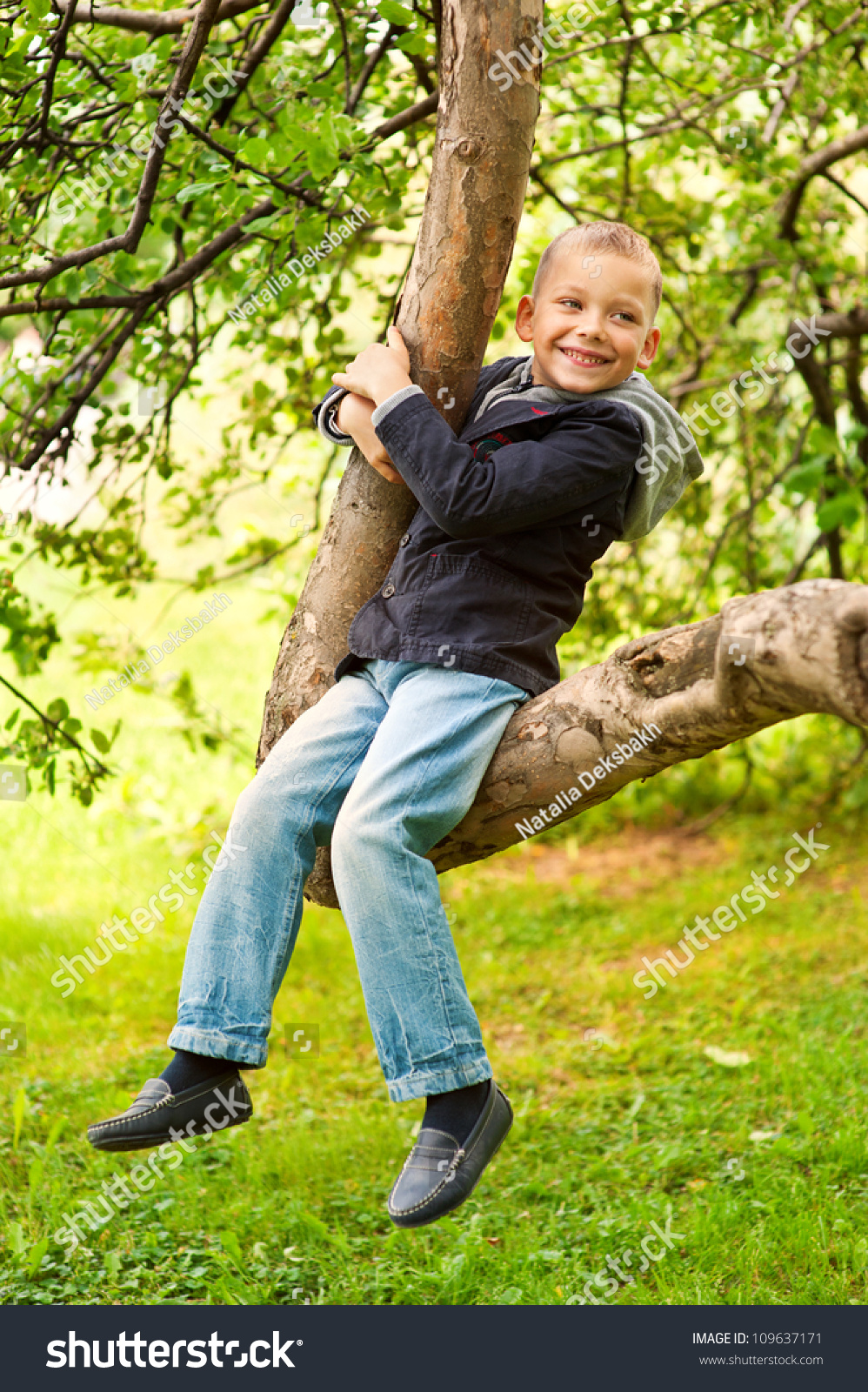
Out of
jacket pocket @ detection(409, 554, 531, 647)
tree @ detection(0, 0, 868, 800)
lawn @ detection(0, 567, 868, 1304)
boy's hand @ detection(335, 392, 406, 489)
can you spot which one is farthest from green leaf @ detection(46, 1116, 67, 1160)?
boy's hand @ detection(335, 392, 406, 489)

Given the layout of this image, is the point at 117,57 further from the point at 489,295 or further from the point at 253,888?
the point at 253,888

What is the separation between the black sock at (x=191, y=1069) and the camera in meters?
1.82

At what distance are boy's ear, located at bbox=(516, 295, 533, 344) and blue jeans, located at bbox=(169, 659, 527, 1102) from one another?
66 centimetres

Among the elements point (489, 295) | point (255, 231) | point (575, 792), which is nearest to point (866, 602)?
point (575, 792)

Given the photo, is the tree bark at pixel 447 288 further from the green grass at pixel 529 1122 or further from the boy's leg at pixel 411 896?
the green grass at pixel 529 1122

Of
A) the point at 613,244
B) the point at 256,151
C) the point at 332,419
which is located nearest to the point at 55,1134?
the point at 332,419

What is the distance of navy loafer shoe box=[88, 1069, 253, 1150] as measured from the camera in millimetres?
1793

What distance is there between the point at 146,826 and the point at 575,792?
4049 mm

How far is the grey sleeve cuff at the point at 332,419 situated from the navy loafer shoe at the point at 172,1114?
1074 millimetres

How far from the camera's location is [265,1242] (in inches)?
115

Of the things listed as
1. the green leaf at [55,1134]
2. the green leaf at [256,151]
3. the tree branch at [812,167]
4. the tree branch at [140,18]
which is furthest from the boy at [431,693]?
the tree branch at [812,167]

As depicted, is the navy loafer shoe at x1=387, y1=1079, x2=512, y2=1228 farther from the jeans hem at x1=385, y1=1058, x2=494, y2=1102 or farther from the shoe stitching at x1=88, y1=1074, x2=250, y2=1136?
the shoe stitching at x1=88, y1=1074, x2=250, y2=1136

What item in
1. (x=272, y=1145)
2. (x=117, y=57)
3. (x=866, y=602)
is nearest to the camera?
(x=866, y=602)
